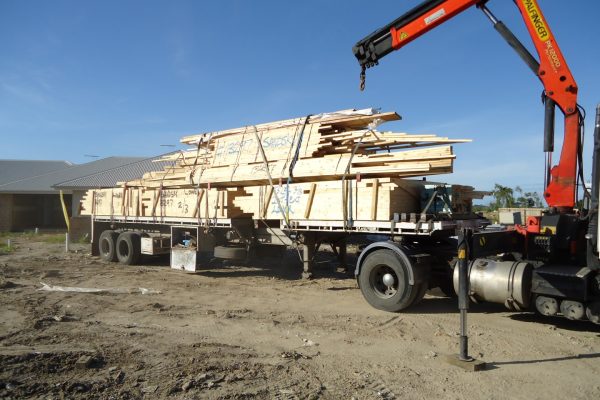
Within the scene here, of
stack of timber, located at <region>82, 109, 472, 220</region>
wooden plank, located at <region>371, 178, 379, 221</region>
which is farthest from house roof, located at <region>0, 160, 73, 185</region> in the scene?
wooden plank, located at <region>371, 178, 379, 221</region>

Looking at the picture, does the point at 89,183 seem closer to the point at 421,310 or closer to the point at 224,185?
the point at 224,185

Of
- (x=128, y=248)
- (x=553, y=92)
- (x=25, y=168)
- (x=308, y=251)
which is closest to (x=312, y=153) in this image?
(x=308, y=251)

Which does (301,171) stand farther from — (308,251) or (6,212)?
(6,212)

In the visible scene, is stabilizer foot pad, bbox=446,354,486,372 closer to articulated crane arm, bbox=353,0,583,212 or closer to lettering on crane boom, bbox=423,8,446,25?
articulated crane arm, bbox=353,0,583,212

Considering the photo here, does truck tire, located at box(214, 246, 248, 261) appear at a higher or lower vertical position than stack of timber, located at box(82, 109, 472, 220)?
lower

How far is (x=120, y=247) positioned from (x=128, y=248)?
614 millimetres

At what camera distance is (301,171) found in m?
10.4

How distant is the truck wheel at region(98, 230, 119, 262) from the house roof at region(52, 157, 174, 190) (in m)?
11.0

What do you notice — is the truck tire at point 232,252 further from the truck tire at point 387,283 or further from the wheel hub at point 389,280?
the wheel hub at point 389,280

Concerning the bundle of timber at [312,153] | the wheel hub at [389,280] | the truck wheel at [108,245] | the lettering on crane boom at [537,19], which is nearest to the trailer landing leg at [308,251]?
the bundle of timber at [312,153]

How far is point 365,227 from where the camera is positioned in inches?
348

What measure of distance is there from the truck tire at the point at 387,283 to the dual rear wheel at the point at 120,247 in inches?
335

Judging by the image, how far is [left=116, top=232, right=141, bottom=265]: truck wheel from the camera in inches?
569

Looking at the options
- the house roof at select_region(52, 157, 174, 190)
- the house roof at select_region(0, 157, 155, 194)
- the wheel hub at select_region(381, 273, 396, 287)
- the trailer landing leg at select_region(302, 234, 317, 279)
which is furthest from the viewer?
the house roof at select_region(0, 157, 155, 194)
